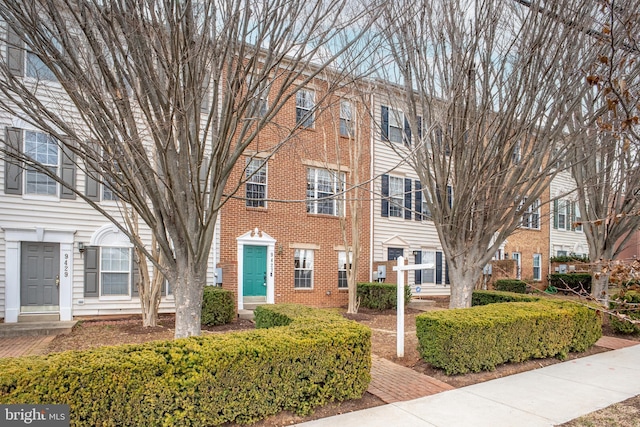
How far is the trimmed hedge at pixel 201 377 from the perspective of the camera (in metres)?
3.64

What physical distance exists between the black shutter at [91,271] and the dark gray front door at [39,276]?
2.10ft

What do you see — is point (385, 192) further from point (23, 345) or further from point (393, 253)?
point (23, 345)

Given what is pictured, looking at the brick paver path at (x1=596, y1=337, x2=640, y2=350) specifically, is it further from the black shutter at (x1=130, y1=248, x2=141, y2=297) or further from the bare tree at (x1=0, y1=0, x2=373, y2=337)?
the black shutter at (x1=130, y1=248, x2=141, y2=297)

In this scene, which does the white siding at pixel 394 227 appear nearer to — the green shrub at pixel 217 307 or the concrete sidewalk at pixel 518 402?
the green shrub at pixel 217 307

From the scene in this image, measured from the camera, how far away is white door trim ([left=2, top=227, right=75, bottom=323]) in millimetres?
10188

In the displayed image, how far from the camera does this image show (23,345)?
8398mm

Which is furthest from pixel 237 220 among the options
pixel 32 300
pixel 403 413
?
pixel 403 413

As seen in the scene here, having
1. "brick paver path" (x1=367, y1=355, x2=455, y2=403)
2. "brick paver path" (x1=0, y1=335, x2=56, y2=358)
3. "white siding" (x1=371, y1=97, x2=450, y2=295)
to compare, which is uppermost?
"white siding" (x1=371, y1=97, x2=450, y2=295)

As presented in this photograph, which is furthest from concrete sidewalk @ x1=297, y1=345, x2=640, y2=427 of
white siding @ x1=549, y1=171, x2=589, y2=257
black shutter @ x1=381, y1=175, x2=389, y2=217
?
white siding @ x1=549, y1=171, x2=589, y2=257

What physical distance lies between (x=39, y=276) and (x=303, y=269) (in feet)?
25.0

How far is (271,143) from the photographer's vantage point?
1377 centimetres

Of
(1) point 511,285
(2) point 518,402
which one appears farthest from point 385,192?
(2) point 518,402

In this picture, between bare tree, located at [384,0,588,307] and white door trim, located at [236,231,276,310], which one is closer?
bare tree, located at [384,0,588,307]

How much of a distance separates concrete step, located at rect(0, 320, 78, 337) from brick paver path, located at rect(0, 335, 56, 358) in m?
0.18
